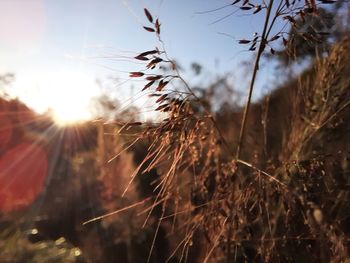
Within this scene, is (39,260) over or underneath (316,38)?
underneath

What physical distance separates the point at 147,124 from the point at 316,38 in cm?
69

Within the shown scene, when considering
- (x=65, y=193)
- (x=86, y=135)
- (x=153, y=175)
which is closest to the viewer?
(x=153, y=175)

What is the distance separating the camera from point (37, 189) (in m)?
7.35

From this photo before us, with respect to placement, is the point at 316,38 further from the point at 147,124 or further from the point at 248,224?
the point at 248,224

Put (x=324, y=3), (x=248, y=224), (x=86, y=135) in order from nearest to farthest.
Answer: (x=324, y=3), (x=248, y=224), (x=86, y=135)

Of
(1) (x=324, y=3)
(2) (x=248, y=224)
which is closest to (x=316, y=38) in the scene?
(1) (x=324, y=3)

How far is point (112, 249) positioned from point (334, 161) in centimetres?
268

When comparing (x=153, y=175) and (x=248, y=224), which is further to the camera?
(x=153, y=175)

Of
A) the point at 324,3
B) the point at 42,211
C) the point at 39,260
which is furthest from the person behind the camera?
the point at 42,211

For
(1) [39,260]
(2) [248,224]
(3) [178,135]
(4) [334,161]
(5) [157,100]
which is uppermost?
(5) [157,100]

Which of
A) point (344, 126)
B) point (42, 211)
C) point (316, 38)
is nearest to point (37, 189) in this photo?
point (42, 211)

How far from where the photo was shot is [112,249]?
4.16m

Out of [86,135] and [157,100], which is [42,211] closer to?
[157,100]

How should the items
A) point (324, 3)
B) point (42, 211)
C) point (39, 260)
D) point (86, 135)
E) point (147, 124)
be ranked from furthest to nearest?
point (86, 135) < point (42, 211) < point (39, 260) < point (147, 124) < point (324, 3)
